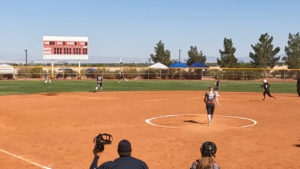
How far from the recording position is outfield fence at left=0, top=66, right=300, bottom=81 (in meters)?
70.9

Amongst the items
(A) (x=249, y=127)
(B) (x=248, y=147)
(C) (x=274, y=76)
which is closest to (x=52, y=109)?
(A) (x=249, y=127)

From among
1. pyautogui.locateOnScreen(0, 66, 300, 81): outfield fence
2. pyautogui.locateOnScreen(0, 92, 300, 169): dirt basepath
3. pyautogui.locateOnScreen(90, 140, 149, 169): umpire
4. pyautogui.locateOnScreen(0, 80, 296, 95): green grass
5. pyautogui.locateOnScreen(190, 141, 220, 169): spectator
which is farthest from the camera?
pyautogui.locateOnScreen(0, 66, 300, 81): outfield fence

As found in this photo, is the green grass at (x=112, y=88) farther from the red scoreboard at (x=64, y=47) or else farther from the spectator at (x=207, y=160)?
the spectator at (x=207, y=160)

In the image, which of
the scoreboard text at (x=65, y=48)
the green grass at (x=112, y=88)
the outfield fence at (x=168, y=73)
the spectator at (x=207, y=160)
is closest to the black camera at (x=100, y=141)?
the spectator at (x=207, y=160)

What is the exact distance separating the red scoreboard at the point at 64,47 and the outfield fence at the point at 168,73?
3505mm

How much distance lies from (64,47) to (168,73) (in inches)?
867

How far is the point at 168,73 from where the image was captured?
245ft

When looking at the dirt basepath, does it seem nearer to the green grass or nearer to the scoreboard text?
the green grass

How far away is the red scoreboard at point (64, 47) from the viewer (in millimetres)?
71188

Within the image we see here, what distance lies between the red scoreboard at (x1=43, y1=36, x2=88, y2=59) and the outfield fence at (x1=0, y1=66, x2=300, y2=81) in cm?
350

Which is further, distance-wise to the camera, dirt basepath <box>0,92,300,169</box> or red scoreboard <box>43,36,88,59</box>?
red scoreboard <box>43,36,88,59</box>

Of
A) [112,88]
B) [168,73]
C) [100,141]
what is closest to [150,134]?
[100,141]

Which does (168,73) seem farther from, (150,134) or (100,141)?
(100,141)

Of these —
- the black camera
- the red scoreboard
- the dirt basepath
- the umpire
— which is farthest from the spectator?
the red scoreboard
